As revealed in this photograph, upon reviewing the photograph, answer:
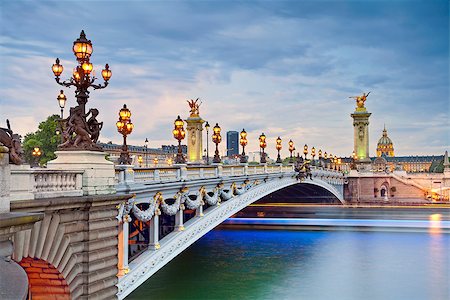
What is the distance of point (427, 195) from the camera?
282ft

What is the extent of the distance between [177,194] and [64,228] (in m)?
10.3

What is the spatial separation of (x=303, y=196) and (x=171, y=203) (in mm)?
45370

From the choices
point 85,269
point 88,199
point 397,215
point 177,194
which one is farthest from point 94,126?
point 397,215

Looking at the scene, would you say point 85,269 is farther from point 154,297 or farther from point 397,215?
point 397,215

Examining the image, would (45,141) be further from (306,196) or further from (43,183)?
(43,183)

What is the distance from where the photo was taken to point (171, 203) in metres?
25.3

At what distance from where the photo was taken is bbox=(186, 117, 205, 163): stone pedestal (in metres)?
94.5

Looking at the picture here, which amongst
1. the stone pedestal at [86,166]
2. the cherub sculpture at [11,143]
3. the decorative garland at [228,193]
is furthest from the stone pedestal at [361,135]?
the cherub sculpture at [11,143]

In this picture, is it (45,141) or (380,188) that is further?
(380,188)

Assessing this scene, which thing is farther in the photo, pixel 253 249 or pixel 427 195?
pixel 427 195

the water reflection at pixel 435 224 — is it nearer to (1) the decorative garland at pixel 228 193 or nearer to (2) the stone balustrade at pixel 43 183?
(1) the decorative garland at pixel 228 193

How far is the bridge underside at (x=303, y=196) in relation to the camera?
65.6m

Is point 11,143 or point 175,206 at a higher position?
point 11,143

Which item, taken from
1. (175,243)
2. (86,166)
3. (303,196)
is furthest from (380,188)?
(86,166)
